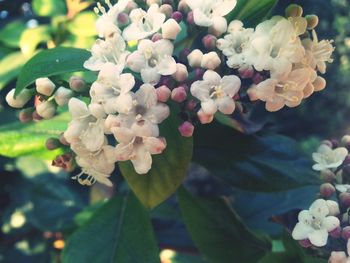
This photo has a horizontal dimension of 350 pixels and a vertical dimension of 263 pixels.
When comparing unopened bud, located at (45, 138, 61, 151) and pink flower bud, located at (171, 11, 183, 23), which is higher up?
pink flower bud, located at (171, 11, 183, 23)

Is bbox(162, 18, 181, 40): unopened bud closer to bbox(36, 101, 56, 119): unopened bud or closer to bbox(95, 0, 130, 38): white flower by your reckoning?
bbox(95, 0, 130, 38): white flower

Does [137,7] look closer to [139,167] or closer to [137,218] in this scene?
[139,167]

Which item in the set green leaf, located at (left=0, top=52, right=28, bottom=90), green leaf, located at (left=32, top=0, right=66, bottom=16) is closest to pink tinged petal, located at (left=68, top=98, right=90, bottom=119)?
green leaf, located at (left=0, top=52, right=28, bottom=90)

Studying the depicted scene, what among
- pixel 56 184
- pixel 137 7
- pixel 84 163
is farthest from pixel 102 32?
pixel 56 184

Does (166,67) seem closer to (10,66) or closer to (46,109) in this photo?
(46,109)

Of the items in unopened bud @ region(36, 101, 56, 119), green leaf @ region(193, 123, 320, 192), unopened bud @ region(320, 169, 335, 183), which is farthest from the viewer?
green leaf @ region(193, 123, 320, 192)

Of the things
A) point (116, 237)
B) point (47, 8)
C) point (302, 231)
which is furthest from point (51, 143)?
point (47, 8)
